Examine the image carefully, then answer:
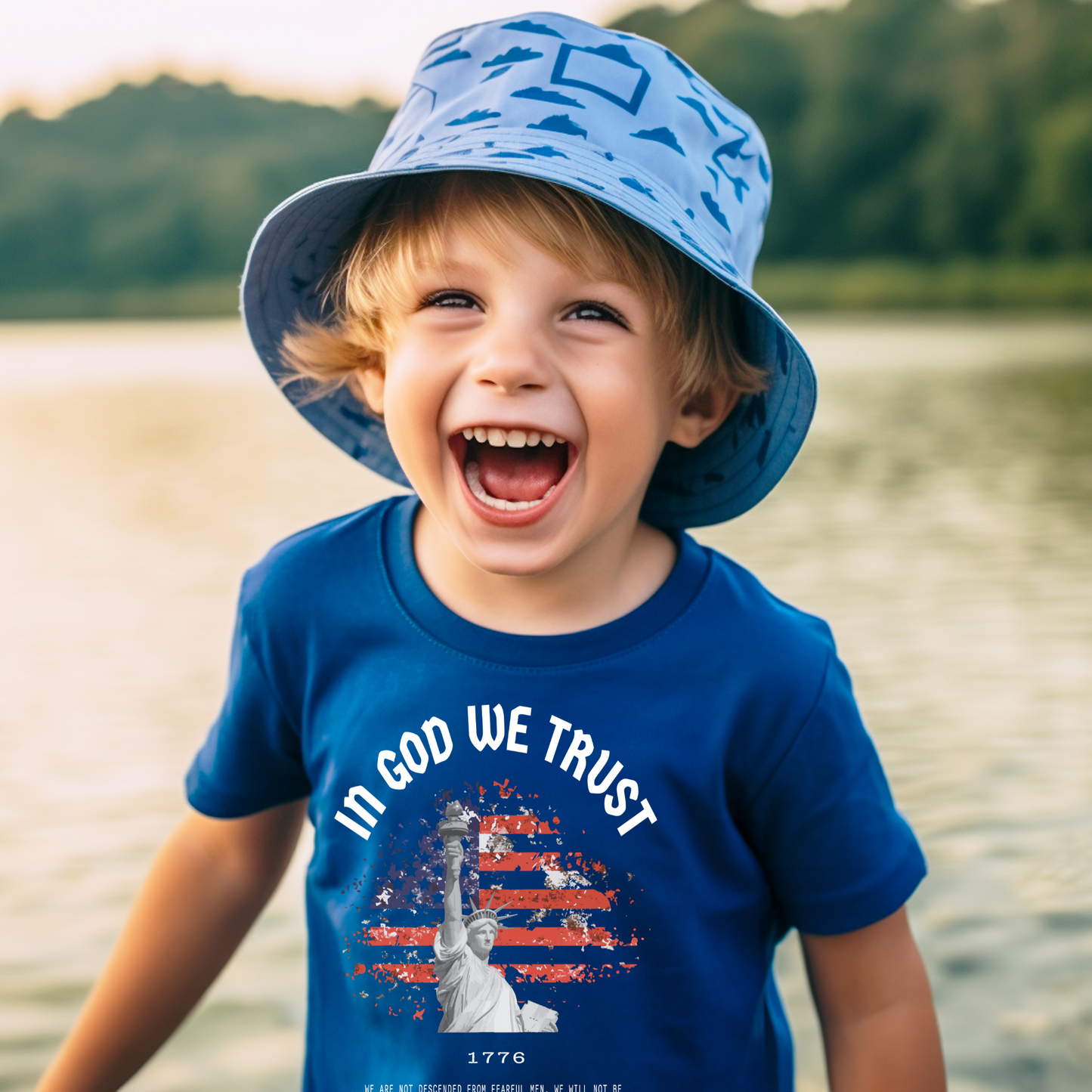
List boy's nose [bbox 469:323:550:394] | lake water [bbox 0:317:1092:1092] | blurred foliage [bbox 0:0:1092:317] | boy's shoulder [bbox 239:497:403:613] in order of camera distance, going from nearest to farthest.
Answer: boy's nose [bbox 469:323:550:394] → boy's shoulder [bbox 239:497:403:613] → lake water [bbox 0:317:1092:1092] → blurred foliage [bbox 0:0:1092:317]

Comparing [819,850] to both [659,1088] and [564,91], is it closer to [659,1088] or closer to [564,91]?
[659,1088]

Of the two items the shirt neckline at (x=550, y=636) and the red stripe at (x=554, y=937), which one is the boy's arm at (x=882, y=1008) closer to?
the red stripe at (x=554, y=937)

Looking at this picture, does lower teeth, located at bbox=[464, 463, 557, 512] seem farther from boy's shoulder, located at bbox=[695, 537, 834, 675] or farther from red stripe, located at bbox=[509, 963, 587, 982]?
red stripe, located at bbox=[509, 963, 587, 982]

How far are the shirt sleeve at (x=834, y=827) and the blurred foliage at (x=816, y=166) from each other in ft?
99.8

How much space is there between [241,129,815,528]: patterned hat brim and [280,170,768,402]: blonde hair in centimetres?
2

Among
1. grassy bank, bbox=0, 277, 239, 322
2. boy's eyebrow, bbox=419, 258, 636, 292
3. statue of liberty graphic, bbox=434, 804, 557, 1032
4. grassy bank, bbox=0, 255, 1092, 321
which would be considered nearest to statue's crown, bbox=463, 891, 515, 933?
statue of liberty graphic, bbox=434, 804, 557, 1032

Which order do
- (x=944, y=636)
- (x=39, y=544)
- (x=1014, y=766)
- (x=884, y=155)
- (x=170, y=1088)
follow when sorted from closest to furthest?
1. (x=170, y=1088)
2. (x=1014, y=766)
3. (x=944, y=636)
4. (x=39, y=544)
5. (x=884, y=155)

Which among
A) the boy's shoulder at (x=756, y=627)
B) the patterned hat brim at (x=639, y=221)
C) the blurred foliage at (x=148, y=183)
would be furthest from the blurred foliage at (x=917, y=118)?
the boy's shoulder at (x=756, y=627)

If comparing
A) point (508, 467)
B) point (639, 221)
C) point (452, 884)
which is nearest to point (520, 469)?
point (508, 467)

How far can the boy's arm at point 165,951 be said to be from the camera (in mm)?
1347

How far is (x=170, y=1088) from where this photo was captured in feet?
6.14

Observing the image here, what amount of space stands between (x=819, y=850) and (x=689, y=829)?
4.3 inches

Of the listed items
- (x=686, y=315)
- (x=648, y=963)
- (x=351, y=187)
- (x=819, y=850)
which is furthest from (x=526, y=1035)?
(x=351, y=187)

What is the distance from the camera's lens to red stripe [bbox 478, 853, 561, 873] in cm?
115
